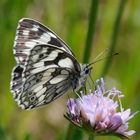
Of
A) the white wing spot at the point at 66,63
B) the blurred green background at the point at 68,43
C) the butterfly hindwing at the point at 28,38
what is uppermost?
the butterfly hindwing at the point at 28,38

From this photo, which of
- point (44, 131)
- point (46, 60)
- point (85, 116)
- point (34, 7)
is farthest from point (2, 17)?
point (85, 116)

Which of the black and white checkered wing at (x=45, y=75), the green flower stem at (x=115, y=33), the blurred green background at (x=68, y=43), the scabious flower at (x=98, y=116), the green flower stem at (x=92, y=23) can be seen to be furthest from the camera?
the blurred green background at (x=68, y=43)

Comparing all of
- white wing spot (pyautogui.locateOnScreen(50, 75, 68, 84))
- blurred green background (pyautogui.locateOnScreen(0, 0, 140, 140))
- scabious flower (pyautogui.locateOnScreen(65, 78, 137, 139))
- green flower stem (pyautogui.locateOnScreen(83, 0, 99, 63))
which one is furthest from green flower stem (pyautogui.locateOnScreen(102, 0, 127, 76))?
scabious flower (pyautogui.locateOnScreen(65, 78, 137, 139))

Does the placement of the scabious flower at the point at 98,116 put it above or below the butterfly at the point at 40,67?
below

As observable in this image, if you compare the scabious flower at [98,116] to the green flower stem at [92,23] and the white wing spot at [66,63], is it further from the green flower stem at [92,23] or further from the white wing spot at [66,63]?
the green flower stem at [92,23]

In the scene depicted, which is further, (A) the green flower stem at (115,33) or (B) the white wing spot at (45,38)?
(A) the green flower stem at (115,33)

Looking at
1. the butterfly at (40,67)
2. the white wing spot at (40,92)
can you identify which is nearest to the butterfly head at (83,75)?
the butterfly at (40,67)

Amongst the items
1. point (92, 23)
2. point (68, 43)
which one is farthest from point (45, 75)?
point (68, 43)
